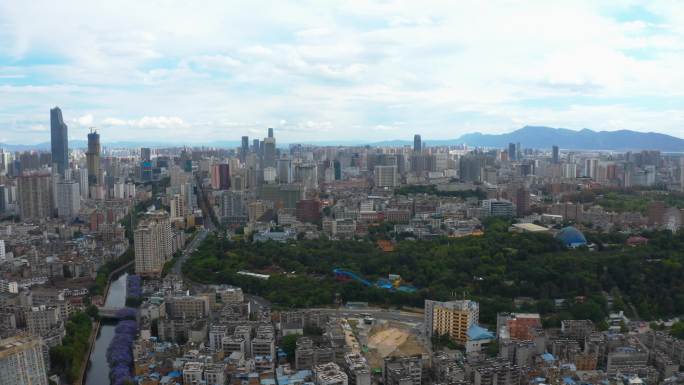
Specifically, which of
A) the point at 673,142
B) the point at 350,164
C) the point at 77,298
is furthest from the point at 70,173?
the point at 673,142

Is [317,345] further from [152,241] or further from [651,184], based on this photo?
[651,184]

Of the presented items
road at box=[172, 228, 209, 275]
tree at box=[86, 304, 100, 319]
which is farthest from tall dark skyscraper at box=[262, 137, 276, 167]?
tree at box=[86, 304, 100, 319]

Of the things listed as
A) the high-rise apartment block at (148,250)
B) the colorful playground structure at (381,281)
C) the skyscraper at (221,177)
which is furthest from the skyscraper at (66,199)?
the colorful playground structure at (381,281)

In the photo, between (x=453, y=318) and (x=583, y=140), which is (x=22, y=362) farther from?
(x=583, y=140)

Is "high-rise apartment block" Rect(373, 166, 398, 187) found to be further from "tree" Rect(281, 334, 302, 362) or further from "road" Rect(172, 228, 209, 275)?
"tree" Rect(281, 334, 302, 362)

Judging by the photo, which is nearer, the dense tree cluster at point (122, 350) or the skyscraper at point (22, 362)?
the skyscraper at point (22, 362)

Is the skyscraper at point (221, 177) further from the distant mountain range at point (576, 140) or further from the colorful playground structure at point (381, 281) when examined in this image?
the distant mountain range at point (576, 140)
